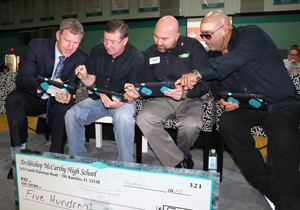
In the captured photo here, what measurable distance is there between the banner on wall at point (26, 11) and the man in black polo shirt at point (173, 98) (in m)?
6.73

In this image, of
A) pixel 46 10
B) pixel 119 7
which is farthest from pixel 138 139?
pixel 46 10

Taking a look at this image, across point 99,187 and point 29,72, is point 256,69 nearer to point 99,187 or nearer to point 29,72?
point 99,187

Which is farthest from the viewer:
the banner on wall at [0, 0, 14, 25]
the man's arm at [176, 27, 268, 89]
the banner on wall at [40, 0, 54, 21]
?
the banner on wall at [0, 0, 14, 25]

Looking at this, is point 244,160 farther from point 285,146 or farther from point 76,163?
point 76,163

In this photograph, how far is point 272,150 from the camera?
56.1 inches

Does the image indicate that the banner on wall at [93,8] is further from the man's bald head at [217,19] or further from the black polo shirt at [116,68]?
the man's bald head at [217,19]

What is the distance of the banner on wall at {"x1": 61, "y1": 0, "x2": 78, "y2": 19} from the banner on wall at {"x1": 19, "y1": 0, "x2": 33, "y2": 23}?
1.19 meters

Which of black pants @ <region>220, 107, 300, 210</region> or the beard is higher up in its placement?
the beard

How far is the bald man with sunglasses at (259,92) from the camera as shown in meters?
1.39

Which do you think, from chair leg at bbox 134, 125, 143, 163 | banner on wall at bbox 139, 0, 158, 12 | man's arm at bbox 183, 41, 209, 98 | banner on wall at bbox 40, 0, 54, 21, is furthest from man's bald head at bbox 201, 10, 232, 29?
banner on wall at bbox 40, 0, 54, 21

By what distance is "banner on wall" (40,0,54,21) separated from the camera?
7016 mm

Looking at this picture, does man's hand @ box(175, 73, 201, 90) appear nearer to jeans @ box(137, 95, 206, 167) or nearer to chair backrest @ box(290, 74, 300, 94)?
jeans @ box(137, 95, 206, 167)

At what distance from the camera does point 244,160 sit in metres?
1.57

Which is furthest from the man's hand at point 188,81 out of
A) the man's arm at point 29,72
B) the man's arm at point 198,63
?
the man's arm at point 29,72
